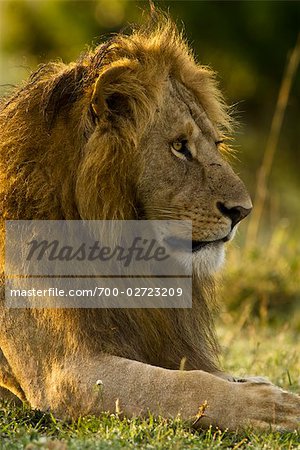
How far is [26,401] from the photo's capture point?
418 cm

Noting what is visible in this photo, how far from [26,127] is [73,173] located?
283mm

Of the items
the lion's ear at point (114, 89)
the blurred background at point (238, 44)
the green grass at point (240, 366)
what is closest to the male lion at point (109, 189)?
the lion's ear at point (114, 89)

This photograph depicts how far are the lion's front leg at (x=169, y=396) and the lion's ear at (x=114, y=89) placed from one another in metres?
0.99

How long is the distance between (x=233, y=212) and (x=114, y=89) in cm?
68

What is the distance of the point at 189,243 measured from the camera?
4.12 metres

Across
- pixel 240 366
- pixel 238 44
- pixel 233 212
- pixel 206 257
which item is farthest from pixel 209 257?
pixel 238 44

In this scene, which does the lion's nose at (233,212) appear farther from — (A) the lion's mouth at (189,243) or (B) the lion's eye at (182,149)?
(B) the lion's eye at (182,149)

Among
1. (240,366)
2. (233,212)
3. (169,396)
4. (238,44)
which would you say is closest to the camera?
(169,396)

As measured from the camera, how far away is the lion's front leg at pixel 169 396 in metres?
3.65

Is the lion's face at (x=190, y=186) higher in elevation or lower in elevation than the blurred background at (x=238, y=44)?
lower

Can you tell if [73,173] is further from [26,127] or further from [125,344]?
[125,344]

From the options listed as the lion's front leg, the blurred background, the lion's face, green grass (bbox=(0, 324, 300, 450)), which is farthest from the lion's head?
the blurred background

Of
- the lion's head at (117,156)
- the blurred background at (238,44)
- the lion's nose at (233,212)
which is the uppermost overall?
the blurred background at (238,44)

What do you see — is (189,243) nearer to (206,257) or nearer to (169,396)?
(206,257)
